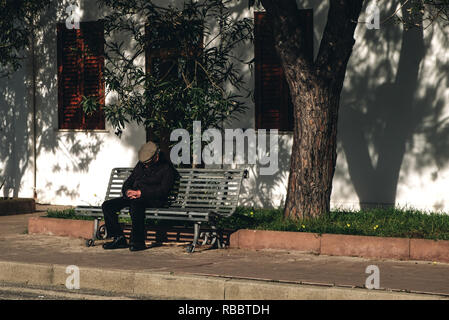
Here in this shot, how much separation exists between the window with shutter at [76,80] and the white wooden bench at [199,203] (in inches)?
187

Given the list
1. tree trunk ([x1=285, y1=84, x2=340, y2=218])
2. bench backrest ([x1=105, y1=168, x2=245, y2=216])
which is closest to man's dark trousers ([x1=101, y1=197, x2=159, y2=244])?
bench backrest ([x1=105, y1=168, x2=245, y2=216])

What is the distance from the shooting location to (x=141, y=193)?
1118cm

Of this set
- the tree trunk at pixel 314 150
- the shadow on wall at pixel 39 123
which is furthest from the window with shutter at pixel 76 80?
the tree trunk at pixel 314 150

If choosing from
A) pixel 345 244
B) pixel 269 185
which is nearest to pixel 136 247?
pixel 345 244

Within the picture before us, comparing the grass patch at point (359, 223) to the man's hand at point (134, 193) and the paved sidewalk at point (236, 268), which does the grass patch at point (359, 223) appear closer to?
the paved sidewalk at point (236, 268)

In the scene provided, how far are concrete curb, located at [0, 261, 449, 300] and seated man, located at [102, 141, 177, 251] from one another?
162 centimetres

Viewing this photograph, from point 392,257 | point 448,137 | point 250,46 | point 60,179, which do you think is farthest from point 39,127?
point 392,257

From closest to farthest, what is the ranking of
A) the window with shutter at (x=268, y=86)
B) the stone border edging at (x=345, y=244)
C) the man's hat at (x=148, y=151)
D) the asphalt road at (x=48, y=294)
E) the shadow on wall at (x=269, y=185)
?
the asphalt road at (x=48, y=294) → the stone border edging at (x=345, y=244) → the man's hat at (x=148, y=151) → the shadow on wall at (x=269, y=185) → the window with shutter at (x=268, y=86)

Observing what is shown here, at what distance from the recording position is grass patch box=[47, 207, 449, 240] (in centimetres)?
1055

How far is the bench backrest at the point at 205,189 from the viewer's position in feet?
36.9

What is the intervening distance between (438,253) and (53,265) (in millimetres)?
4128

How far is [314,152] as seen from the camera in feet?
37.6

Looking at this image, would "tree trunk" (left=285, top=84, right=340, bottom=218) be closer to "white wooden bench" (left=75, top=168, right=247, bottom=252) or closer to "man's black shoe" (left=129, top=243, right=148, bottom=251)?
"white wooden bench" (left=75, top=168, right=247, bottom=252)
